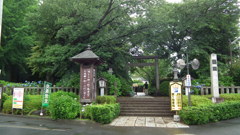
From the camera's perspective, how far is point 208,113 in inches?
344

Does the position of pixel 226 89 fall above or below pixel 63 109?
above

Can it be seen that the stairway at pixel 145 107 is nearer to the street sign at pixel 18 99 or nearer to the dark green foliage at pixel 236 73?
the street sign at pixel 18 99

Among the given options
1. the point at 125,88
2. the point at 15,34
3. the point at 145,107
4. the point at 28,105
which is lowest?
the point at 145,107

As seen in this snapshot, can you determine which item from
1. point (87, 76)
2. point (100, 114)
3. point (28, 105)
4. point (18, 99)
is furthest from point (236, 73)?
point (18, 99)

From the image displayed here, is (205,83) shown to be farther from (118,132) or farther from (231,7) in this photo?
(118,132)

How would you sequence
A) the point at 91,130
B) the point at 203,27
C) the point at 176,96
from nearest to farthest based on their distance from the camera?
the point at 91,130 < the point at 176,96 < the point at 203,27

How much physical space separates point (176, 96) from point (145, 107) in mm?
2817

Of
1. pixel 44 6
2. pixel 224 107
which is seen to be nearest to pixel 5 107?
pixel 44 6

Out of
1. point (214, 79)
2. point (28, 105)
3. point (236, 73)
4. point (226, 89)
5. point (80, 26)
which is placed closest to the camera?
point (28, 105)

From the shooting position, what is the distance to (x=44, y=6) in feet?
42.4

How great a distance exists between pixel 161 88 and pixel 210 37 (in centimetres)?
699

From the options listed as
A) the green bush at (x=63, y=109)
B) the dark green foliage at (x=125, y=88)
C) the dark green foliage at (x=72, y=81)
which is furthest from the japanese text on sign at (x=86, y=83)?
the dark green foliage at (x=125, y=88)

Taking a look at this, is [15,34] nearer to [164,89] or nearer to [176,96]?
[164,89]

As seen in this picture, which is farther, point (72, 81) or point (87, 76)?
point (72, 81)
